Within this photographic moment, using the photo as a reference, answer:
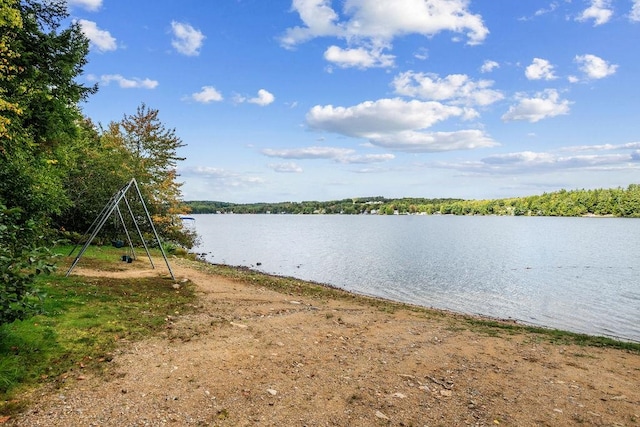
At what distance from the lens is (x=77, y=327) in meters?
8.20

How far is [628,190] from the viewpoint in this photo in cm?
15400

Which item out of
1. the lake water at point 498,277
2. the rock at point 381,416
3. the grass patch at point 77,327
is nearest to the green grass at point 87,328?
the grass patch at point 77,327

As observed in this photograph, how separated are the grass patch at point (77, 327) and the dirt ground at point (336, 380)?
0.39 m

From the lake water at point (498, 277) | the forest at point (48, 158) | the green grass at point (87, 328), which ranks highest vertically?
the forest at point (48, 158)

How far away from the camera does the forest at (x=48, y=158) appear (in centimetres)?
572

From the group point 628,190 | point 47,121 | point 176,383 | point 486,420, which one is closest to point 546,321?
point 486,420

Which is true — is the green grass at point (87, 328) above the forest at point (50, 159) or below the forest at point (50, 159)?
below

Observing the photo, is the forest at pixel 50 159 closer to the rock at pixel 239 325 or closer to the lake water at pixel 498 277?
the rock at pixel 239 325

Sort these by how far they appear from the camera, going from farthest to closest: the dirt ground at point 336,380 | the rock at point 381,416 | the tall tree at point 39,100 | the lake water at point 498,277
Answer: the lake water at point 498,277
the tall tree at point 39,100
the rock at point 381,416
the dirt ground at point 336,380

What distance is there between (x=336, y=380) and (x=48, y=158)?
19.8 metres

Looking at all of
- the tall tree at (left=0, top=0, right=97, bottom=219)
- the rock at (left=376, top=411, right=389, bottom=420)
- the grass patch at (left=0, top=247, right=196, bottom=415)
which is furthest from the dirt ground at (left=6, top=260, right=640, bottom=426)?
the tall tree at (left=0, top=0, right=97, bottom=219)

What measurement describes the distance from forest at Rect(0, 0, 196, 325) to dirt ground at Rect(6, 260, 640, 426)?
1926 mm

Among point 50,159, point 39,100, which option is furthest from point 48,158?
point 39,100

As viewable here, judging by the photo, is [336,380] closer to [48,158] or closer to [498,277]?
[48,158]
